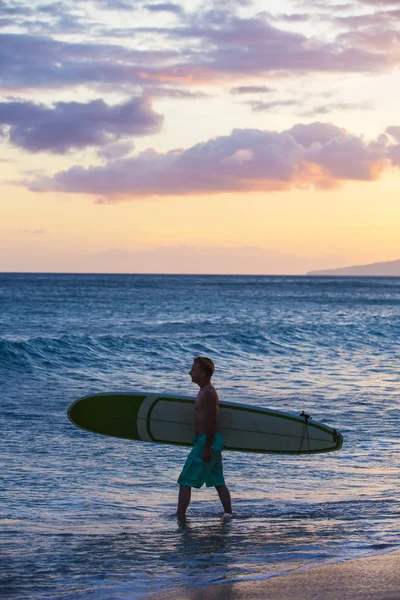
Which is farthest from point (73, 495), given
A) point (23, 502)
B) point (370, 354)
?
point (370, 354)

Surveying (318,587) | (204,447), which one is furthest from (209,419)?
(318,587)

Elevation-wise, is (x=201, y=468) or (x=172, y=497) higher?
(x=201, y=468)

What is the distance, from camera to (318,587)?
516 centimetres

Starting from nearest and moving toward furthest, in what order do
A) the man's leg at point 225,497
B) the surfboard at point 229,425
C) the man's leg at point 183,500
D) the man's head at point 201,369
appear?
the man's head at point 201,369 → the man's leg at point 183,500 → the man's leg at point 225,497 → the surfboard at point 229,425

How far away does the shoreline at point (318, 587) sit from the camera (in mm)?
4961

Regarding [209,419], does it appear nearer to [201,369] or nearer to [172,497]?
[201,369]

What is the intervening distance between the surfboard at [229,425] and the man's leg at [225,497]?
91 cm

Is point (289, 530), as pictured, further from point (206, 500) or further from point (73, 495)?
point (73, 495)

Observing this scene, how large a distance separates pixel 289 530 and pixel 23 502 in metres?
2.74

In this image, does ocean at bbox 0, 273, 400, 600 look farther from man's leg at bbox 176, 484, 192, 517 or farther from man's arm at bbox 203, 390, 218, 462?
man's arm at bbox 203, 390, 218, 462

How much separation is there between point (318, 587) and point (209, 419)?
7.73ft

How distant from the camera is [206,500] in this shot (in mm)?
8211

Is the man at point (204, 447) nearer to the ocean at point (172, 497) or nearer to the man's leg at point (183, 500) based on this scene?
the man's leg at point (183, 500)

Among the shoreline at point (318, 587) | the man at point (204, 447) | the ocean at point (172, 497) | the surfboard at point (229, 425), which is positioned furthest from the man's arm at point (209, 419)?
the shoreline at point (318, 587)
